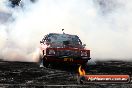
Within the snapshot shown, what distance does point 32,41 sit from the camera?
78.6 ft

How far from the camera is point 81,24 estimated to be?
3006cm

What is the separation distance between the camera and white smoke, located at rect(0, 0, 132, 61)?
24.5m

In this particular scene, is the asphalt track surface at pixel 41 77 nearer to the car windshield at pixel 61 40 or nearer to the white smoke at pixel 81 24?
the car windshield at pixel 61 40

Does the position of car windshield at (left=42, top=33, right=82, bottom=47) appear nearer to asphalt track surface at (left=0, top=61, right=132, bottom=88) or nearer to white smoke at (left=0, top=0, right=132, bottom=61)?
asphalt track surface at (left=0, top=61, right=132, bottom=88)

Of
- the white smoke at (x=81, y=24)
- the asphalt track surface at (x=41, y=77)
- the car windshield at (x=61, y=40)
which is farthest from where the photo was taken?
the white smoke at (x=81, y=24)

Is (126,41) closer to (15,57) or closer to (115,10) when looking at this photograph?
(115,10)

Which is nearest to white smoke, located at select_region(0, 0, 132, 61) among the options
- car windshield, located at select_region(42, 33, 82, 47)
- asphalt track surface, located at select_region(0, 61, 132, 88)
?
car windshield, located at select_region(42, 33, 82, 47)

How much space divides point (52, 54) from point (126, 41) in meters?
13.0

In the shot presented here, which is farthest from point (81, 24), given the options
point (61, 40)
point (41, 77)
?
point (41, 77)

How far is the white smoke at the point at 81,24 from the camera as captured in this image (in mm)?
24547

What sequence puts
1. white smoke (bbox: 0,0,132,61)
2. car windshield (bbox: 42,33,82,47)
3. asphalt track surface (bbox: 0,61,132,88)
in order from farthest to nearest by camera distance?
1. white smoke (bbox: 0,0,132,61)
2. car windshield (bbox: 42,33,82,47)
3. asphalt track surface (bbox: 0,61,132,88)

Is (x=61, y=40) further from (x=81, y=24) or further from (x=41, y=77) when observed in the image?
(x=81, y=24)

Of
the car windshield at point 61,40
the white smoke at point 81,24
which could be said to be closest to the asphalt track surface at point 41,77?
the car windshield at point 61,40

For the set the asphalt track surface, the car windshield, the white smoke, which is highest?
the white smoke
